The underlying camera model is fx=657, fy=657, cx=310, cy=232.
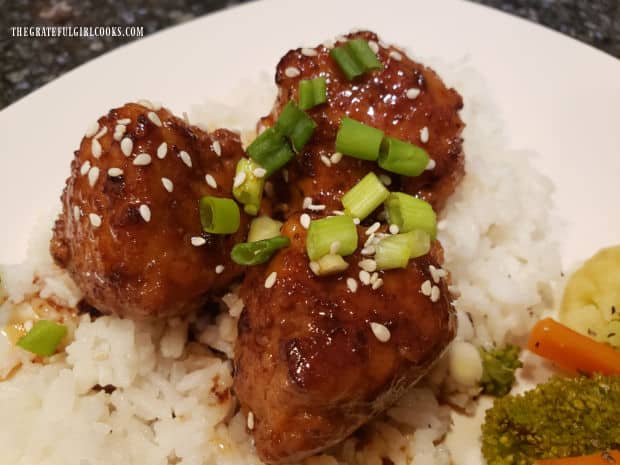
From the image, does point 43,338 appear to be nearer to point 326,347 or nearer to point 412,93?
point 326,347

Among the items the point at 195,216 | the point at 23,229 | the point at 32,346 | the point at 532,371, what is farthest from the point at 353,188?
the point at 23,229

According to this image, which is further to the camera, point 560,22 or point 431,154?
point 560,22

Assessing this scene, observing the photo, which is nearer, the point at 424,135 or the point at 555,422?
the point at 555,422

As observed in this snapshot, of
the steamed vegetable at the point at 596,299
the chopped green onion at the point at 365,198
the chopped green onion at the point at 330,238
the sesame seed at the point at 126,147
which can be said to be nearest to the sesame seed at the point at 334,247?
the chopped green onion at the point at 330,238

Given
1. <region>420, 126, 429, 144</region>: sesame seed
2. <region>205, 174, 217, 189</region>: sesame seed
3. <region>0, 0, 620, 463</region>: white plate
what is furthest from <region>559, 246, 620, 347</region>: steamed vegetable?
<region>205, 174, 217, 189</region>: sesame seed

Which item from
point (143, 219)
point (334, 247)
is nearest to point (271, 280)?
point (334, 247)

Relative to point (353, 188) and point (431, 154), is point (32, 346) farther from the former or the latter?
point (431, 154)
